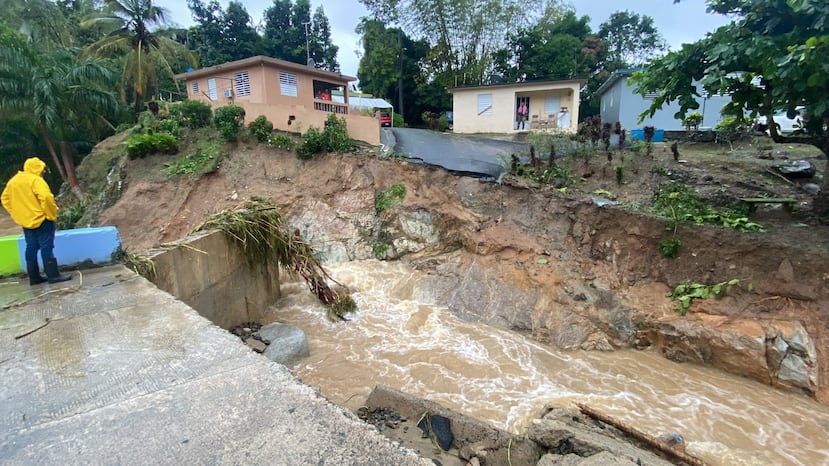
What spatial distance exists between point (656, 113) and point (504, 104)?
23.4 feet

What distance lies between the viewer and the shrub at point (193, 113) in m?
14.8

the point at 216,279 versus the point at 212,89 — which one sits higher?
the point at 212,89

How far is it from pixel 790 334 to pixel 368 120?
12.9 m

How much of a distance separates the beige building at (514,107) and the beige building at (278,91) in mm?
5720

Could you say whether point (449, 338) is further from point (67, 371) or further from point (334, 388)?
point (67, 371)

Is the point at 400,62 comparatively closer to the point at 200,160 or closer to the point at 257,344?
the point at 200,160

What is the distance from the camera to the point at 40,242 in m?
5.02

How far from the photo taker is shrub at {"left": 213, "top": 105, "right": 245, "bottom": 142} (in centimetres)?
1404

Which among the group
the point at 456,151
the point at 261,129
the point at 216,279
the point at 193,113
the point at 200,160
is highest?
the point at 193,113

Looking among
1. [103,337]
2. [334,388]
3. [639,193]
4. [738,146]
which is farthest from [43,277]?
[738,146]

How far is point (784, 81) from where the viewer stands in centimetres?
664

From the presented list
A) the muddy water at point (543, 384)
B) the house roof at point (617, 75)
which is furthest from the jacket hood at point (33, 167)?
the house roof at point (617, 75)

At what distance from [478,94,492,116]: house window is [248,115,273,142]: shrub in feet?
37.1

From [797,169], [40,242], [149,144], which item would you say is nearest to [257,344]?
[40,242]
